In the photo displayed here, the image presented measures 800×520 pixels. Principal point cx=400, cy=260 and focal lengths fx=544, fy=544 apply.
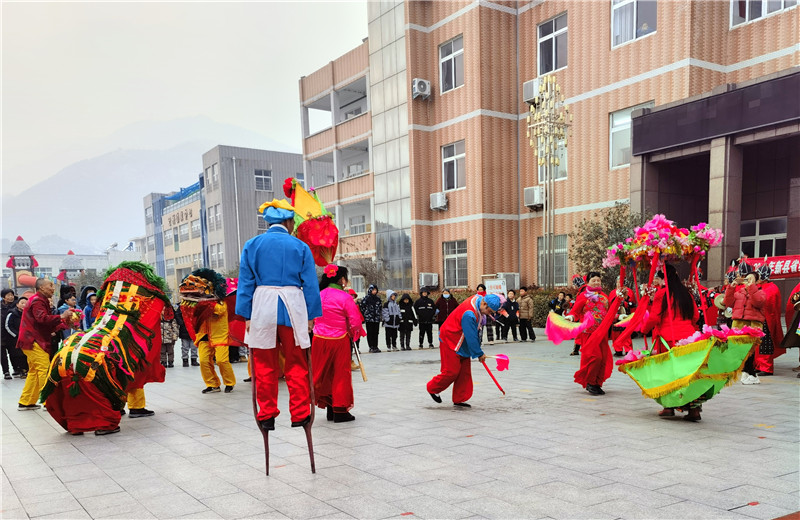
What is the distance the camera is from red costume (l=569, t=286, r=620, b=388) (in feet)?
22.7

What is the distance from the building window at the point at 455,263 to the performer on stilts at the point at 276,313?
726 inches

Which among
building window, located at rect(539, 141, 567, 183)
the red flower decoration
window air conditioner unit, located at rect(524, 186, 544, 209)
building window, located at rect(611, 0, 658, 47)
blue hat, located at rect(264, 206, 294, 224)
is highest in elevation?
building window, located at rect(611, 0, 658, 47)

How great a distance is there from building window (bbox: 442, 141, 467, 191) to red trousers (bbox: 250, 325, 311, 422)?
18828 millimetres

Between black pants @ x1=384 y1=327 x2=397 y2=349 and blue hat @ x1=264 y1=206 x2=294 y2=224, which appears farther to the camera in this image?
black pants @ x1=384 y1=327 x2=397 y2=349

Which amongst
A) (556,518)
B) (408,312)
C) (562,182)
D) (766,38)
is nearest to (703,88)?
(766,38)

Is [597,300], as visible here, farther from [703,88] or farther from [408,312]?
[703,88]

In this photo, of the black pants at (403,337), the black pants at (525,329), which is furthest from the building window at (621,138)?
the black pants at (403,337)

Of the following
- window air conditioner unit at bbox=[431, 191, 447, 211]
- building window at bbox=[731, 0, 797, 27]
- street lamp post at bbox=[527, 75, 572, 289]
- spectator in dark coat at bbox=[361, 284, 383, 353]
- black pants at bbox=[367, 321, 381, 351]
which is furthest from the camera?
window air conditioner unit at bbox=[431, 191, 447, 211]

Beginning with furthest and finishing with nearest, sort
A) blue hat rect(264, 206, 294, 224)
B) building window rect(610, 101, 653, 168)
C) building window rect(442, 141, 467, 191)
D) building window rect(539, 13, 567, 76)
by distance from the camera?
building window rect(442, 141, 467, 191) < building window rect(539, 13, 567, 76) < building window rect(610, 101, 653, 168) < blue hat rect(264, 206, 294, 224)

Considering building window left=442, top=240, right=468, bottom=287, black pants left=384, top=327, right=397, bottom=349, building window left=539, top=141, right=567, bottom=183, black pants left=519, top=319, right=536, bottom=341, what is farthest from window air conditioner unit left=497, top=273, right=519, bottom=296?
black pants left=384, top=327, right=397, bottom=349

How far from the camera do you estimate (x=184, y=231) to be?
188 feet

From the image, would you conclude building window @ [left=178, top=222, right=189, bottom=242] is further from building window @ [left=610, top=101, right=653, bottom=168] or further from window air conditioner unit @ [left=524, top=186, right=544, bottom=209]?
building window @ [left=610, top=101, right=653, bottom=168]

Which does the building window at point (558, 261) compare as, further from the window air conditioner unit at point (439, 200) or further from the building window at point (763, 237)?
the building window at point (763, 237)

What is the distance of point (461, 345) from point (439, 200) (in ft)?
55.7
